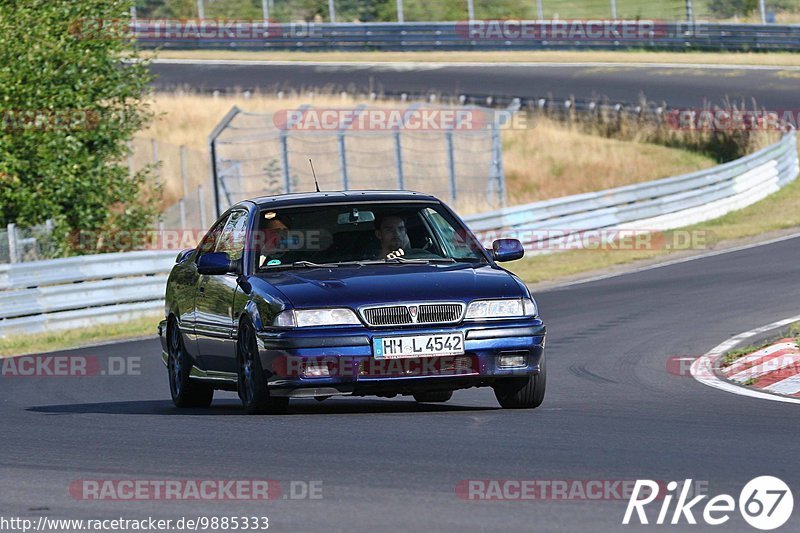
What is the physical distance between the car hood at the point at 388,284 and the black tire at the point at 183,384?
1.71 meters

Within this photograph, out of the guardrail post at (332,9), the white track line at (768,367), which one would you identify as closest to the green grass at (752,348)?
the white track line at (768,367)

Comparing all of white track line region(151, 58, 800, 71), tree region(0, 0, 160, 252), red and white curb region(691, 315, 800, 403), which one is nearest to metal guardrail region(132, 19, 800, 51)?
white track line region(151, 58, 800, 71)

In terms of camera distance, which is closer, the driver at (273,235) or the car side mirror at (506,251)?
the driver at (273,235)

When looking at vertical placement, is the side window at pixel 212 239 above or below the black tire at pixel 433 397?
above

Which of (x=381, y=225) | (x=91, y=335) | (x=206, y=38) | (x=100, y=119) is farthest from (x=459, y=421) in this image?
(x=206, y=38)

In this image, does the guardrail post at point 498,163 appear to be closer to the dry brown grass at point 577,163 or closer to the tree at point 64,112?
the dry brown grass at point 577,163

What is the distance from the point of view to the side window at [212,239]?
11.2 meters

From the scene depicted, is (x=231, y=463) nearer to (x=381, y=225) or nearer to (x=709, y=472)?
(x=709, y=472)

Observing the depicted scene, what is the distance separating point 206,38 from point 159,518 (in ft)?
167
